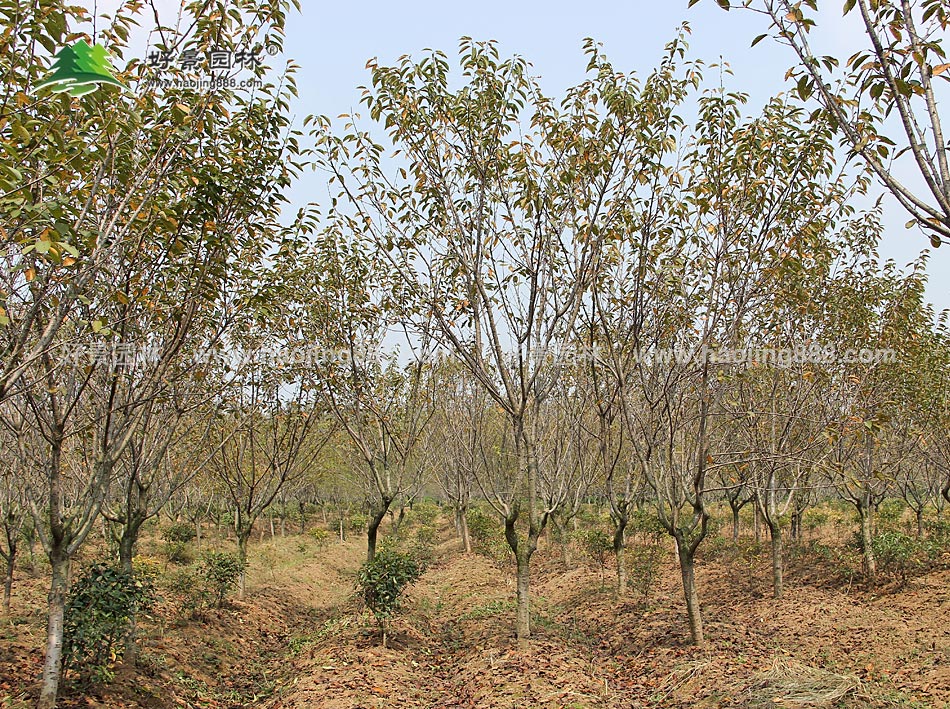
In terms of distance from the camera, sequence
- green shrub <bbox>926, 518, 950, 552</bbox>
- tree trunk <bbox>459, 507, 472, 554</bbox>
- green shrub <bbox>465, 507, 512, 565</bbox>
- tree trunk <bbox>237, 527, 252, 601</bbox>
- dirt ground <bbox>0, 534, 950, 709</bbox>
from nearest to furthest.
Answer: dirt ground <bbox>0, 534, 950, 709</bbox>, tree trunk <bbox>237, 527, 252, 601</bbox>, green shrub <bbox>926, 518, 950, 552</bbox>, green shrub <bbox>465, 507, 512, 565</bbox>, tree trunk <bbox>459, 507, 472, 554</bbox>

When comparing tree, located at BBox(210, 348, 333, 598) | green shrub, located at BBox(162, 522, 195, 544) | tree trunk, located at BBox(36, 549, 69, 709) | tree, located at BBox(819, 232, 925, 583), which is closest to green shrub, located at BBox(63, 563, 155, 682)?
tree trunk, located at BBox(36, 549, 69, 709)

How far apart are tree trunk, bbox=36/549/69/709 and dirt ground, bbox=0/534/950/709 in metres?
0.46

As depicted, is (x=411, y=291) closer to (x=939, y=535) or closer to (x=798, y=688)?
(x=798, y=688)

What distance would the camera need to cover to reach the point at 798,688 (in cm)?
570

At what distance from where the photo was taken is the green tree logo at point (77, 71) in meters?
3.05

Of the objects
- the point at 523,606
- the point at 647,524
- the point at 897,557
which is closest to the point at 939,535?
the point at 897,557

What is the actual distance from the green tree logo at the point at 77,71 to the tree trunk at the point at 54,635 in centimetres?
448

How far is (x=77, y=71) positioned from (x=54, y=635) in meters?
5.14

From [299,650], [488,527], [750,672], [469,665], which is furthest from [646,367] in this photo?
[488,527]

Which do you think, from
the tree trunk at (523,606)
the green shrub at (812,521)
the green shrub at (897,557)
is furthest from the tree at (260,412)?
the green shrub at (812,521)

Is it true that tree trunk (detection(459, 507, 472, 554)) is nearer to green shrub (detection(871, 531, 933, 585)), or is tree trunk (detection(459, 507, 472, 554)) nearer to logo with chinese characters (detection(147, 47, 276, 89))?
green shrub (detection(871, 531, 933, 585))

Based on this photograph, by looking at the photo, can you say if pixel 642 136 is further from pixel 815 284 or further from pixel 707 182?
pixel 815 284

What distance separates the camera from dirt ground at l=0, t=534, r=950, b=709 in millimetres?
6438

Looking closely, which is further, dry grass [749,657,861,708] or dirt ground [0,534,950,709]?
dirt ground [0,534,950,709]
